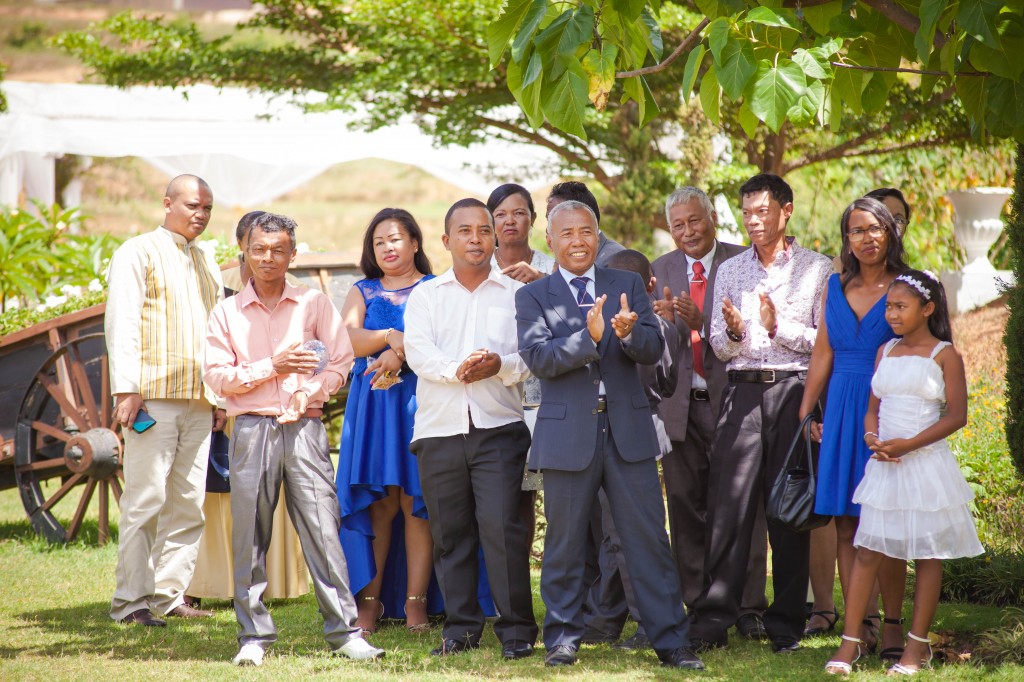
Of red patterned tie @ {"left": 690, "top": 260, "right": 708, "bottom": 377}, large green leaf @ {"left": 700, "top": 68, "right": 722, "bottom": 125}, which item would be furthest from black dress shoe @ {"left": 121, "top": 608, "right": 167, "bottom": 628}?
large green leaf @ {"left": 700, "top": 68, "right": 722, "bottom": 125}

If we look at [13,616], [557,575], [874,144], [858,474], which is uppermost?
[874,144]

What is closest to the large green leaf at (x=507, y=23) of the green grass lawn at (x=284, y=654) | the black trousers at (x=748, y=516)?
the black trousers at (x=748, y=516)

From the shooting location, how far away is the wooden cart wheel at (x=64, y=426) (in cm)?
745

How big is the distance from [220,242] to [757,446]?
6.14 metres

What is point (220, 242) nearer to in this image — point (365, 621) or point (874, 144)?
point (365, 621)

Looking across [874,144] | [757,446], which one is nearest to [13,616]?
[757,446]

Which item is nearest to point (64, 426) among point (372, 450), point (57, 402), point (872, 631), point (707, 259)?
point (57, 402)

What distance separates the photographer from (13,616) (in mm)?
5949

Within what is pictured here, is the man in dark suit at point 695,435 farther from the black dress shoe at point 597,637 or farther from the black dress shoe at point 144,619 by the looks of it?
the black dress shoe at point 144,619

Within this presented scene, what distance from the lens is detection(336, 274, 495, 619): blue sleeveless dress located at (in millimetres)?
5586

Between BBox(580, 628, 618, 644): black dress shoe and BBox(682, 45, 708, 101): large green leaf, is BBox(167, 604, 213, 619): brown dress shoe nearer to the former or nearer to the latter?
BBox(580, 628, 618, 644): black dress shoe

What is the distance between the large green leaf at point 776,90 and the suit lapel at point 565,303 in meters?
1.55

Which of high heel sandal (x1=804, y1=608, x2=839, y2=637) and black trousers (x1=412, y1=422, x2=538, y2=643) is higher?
black trousers (x1=412, y1=422, x2=538, y2=643)

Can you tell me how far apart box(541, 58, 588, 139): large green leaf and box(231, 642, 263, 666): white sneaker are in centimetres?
275
